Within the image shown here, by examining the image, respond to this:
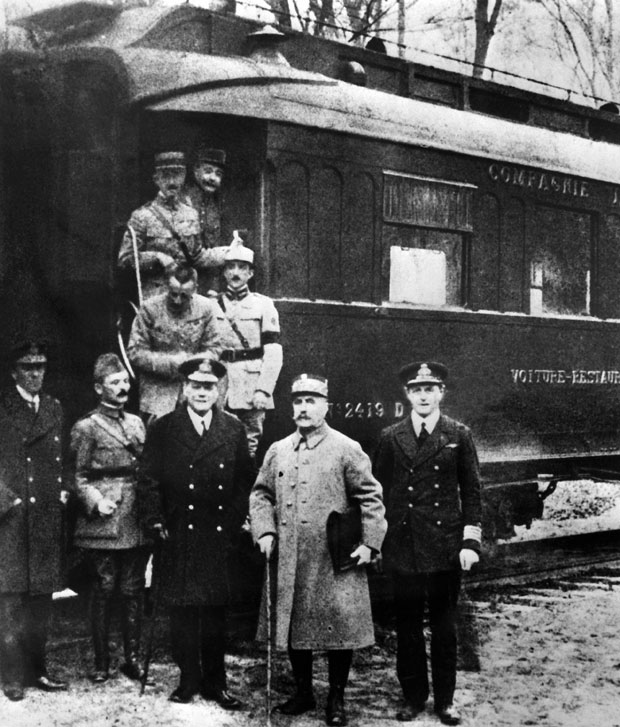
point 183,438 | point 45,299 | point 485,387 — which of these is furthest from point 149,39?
point 485,387

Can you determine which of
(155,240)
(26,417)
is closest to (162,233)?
(155,240)

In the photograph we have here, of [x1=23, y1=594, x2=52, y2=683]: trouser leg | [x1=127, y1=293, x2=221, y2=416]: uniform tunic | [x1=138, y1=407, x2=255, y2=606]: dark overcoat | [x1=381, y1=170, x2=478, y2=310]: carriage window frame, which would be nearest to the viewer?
[x1=138, y1=407, x2=255, y2=606]: dark overcoat

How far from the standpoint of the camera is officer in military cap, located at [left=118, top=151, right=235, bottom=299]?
588 centimetres

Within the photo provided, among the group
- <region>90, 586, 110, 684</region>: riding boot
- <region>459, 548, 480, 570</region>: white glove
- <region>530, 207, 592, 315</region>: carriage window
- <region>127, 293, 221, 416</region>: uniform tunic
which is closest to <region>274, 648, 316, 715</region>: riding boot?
<region>459, 548, 480, 570</region>: white glove

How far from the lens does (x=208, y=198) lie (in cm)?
613

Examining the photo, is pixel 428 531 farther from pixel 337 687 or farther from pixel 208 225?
pixel 208 225

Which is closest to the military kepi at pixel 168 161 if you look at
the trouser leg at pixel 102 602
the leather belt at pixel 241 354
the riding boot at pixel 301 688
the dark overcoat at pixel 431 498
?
the leather belt at pixel 241 354

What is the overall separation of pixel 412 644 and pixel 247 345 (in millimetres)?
1780

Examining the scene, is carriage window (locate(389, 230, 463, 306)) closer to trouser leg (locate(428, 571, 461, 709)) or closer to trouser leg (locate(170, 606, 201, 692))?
trouser leg (locate(428, 571, 461, 709))

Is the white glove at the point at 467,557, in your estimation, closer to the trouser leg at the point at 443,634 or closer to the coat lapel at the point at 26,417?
the trouser leg at the point at 443,634

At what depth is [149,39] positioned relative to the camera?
6.43 meters

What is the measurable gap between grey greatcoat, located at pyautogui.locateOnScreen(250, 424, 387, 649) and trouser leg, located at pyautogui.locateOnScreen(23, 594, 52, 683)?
1.03 meters

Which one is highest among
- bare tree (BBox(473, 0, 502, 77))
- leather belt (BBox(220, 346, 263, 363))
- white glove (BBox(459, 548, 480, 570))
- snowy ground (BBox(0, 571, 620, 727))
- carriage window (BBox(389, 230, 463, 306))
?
bare tree (BBox(473, 0, 502, 77))

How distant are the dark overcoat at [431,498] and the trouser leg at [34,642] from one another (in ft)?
5.27
